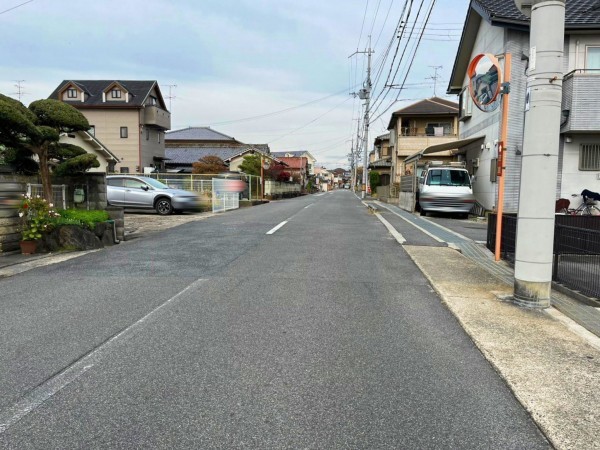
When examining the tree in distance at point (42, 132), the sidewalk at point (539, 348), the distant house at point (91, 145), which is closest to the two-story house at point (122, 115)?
the distant house at point (91, 145)

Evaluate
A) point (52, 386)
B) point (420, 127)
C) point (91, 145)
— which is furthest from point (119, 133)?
point (52, 386)

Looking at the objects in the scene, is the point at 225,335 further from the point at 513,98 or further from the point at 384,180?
the point at 384,180

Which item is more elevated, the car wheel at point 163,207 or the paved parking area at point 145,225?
the car wheel at point 163,207

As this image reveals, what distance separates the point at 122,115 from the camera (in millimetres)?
39531

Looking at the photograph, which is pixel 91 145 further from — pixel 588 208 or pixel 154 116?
pixel 588 208

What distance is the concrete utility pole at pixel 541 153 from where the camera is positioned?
553 cm

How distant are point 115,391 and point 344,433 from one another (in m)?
1.67

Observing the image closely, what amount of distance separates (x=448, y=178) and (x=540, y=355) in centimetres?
1727

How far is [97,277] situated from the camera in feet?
23.7

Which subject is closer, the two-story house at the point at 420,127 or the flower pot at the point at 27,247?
the flower pot at the point at 27,247

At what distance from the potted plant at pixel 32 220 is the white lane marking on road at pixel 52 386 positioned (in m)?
6.00

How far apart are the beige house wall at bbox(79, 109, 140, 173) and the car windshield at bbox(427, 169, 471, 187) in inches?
1053

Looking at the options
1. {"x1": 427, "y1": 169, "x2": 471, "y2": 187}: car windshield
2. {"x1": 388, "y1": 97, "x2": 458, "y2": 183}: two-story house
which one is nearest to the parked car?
{"x1": 427, "y1": 169, "x2": 471, "y2": 187}: car windshield

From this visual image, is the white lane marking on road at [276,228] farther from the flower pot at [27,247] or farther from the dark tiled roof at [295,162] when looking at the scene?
the dark tiled roof at [295,162]
